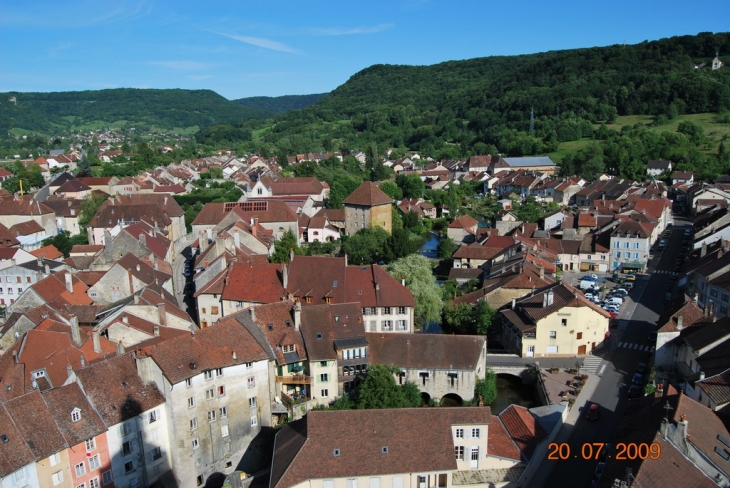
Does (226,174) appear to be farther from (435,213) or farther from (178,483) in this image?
→ (178,483)

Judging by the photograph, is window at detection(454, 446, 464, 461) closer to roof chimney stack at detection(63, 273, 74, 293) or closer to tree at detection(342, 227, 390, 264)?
roof chimney stack at detection(63, 273, 74, 293)

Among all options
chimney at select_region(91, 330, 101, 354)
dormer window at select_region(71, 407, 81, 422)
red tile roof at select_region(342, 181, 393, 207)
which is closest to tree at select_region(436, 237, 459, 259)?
red tile roof at select_region(342, 181, 393, 207)

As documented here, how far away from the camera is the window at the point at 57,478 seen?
2283cm

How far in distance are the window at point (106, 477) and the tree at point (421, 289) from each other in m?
22.5

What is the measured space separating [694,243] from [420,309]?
Answer: 34457 millimetres

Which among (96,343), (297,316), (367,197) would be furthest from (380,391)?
(367,197)

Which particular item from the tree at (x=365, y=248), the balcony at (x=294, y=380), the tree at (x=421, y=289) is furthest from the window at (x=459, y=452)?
the tree at (x=365, y=248)

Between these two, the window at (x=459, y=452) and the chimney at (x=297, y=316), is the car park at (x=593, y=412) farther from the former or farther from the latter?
the chimney at (x=297, y=316)

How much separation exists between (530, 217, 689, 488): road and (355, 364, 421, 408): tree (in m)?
7.31

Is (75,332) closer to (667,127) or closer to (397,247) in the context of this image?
(397,247)

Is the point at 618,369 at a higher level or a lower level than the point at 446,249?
lower

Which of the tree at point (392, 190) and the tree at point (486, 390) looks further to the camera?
the tree at point (392, 190)

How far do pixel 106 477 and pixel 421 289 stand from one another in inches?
941

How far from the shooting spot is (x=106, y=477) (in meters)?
24.5
